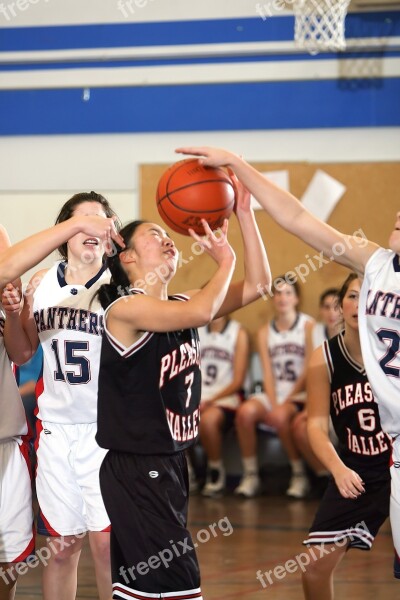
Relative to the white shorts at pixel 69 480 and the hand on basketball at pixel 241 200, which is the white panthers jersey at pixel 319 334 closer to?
the white shorts at pixel 69 480

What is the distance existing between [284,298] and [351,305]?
3774 millimetres

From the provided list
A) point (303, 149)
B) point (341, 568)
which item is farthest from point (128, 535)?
point (303, 149)

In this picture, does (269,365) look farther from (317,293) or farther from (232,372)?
(317,293)

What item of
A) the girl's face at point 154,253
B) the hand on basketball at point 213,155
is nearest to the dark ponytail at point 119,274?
the girl's face at point 154,253

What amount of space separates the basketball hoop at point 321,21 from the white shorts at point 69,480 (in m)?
4.75

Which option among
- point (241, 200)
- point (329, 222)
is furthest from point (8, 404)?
point (329, 222)

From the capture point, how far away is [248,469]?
7.22 m

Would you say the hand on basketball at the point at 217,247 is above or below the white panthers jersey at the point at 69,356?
above

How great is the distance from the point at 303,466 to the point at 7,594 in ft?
13.2

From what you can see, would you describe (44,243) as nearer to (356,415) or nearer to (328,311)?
(356,415)

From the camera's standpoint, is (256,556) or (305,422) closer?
(256,556)

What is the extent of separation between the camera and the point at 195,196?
326cm

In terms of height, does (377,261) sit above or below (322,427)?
above

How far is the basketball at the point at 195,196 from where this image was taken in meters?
3.25
